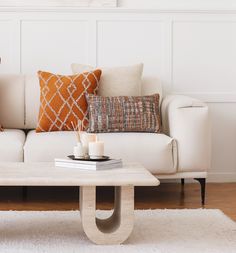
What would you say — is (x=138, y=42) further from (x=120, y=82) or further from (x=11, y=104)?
(x=11, y=104)

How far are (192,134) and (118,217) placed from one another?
126 cm

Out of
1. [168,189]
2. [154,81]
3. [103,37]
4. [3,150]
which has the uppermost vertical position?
[103,37]

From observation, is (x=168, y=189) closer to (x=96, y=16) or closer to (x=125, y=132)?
(x=125, y=132)

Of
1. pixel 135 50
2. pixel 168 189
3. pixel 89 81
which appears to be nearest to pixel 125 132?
pixel 89 81

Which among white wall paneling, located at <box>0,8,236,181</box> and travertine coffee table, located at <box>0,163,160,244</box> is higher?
white wall paneling, located at <box>0,8,236,181</box>

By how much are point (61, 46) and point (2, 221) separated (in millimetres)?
2002

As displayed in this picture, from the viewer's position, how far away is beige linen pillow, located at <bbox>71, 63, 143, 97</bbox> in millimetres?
4270

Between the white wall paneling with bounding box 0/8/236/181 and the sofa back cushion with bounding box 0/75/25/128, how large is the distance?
0.40 metres

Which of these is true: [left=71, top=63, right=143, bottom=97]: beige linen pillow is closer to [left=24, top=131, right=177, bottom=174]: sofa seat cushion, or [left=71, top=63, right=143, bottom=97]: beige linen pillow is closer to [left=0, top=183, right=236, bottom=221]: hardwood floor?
[left=24, top=131, right=177, bottom=174]: sofa seat cushion

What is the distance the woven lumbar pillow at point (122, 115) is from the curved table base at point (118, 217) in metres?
1.30

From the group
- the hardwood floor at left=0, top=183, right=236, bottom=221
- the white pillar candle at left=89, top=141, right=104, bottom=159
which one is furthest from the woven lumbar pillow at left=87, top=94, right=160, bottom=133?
the white pillar candle at left=89, top=141, right=104, bottom=159

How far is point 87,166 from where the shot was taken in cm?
278

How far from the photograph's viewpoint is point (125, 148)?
3736 millimetres

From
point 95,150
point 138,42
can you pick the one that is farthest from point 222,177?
point 95,150
